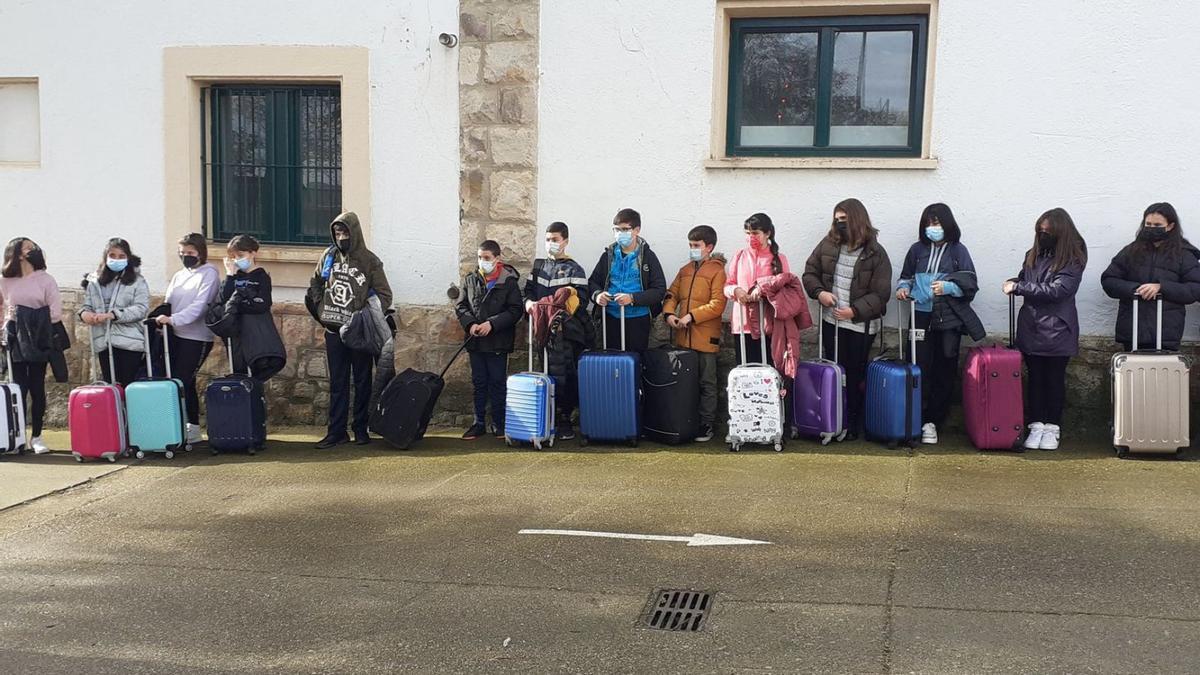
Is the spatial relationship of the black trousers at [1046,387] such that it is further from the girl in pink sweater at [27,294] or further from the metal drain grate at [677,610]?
the girl in pink sweater at [27,294]

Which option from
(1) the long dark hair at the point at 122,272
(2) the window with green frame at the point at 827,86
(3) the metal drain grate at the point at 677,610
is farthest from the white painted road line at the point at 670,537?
(1) the long dark hair at the point at 122,272

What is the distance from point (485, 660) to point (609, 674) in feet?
1.80

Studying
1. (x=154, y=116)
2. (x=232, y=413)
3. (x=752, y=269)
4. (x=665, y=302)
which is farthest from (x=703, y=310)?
(x=154, y=116)

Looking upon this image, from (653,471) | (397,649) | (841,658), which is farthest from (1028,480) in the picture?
(397,649)

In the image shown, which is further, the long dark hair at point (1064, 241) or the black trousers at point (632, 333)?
the black trousers at point (632, 333)

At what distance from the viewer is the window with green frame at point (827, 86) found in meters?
9.50

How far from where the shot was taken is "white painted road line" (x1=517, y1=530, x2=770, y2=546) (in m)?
6.51

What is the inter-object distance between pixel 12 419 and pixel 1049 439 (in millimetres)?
7960

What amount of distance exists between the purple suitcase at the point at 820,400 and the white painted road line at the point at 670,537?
2.52 meters

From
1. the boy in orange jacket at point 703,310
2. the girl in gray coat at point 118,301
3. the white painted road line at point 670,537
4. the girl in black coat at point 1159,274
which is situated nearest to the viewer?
the white painted road line at point 670,537

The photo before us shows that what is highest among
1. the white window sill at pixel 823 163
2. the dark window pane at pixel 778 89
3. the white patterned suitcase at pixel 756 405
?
the dark window pane at pixel 778 89

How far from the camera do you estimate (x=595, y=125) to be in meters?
9.91

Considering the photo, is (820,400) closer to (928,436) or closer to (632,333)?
(928,436)

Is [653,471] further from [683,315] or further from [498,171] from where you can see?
[498,171]
